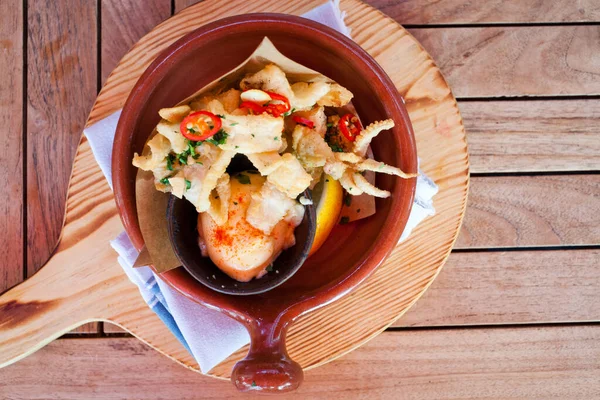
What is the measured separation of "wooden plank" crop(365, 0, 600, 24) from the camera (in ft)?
3.56

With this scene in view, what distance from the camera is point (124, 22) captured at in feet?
3.50

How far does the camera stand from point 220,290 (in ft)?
2.36

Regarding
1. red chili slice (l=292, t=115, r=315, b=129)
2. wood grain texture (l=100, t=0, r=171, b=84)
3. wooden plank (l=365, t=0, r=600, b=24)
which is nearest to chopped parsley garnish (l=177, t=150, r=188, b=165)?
red chili slice (l=292, t=115, r=315, b=129)

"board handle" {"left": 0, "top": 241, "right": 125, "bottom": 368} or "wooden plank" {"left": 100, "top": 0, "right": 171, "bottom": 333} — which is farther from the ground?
"wooden plank" {"left": 100, "top": 0, "right": 171, "bottom": 333}

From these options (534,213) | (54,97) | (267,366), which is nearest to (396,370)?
(534,213)

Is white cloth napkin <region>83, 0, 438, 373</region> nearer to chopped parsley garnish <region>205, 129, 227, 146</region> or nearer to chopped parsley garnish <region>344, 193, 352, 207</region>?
chopped parsley garnish <region>344, 193, 352, 207</region>

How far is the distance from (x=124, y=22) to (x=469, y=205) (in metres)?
0.74

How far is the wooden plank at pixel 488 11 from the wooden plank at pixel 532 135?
6.3 inches

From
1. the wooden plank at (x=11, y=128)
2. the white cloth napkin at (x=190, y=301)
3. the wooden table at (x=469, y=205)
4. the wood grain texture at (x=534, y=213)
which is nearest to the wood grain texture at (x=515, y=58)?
the wooden table at (x=469, y=205)

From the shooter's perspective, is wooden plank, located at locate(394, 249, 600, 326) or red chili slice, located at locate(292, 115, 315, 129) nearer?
red chili slice, located at locate(292, 115, 315, 129)


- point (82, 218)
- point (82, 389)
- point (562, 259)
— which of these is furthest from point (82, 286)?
point (562, 259)

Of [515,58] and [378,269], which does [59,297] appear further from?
[515,58]

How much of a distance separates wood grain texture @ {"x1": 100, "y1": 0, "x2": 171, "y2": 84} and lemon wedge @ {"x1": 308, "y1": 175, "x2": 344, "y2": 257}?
1.70ft

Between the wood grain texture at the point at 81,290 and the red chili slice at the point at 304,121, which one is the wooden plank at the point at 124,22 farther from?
the red chili slice at the point at 304,121
